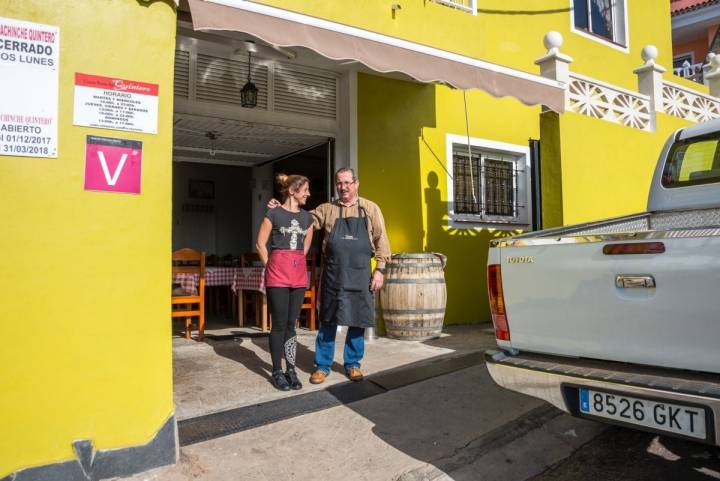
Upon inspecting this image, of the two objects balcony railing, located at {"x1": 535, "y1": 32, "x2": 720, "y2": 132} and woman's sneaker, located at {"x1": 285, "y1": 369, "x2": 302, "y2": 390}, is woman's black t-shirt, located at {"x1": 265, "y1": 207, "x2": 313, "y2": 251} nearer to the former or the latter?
woman's sneaker, located at {"x1": 285, "y1": 369, "x2": 302, "y2": 390}

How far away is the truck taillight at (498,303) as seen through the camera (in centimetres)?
304

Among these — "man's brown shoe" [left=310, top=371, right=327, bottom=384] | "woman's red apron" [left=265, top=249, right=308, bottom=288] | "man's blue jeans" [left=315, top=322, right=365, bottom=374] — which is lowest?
"man's brown shoe" [left=310, top=371, right=327, bottom=384]

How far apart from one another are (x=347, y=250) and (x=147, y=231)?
178 cm

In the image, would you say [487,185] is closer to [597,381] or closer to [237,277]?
[237,277]

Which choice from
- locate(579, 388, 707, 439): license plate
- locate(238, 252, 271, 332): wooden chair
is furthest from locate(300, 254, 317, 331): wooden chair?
locate(579, 388, 707, 439): license plate

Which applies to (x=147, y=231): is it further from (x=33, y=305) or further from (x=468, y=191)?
(x=468, y=191)

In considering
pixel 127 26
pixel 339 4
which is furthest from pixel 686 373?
pixel 339 4

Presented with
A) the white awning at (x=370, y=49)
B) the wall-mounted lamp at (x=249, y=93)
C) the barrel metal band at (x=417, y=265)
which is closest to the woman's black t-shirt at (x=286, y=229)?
the white awning at (x=370, y=49)

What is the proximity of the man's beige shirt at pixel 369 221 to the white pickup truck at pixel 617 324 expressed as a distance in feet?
5.20

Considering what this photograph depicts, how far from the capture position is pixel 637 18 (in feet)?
35.0

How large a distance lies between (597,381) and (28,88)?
3.04 metres

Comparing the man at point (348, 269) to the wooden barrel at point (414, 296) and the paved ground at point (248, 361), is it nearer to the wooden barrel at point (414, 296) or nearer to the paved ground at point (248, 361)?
the paved ground at point (248, 361)

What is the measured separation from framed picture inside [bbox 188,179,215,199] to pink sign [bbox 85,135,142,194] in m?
10.2

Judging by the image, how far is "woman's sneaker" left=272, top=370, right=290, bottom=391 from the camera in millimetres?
4320
